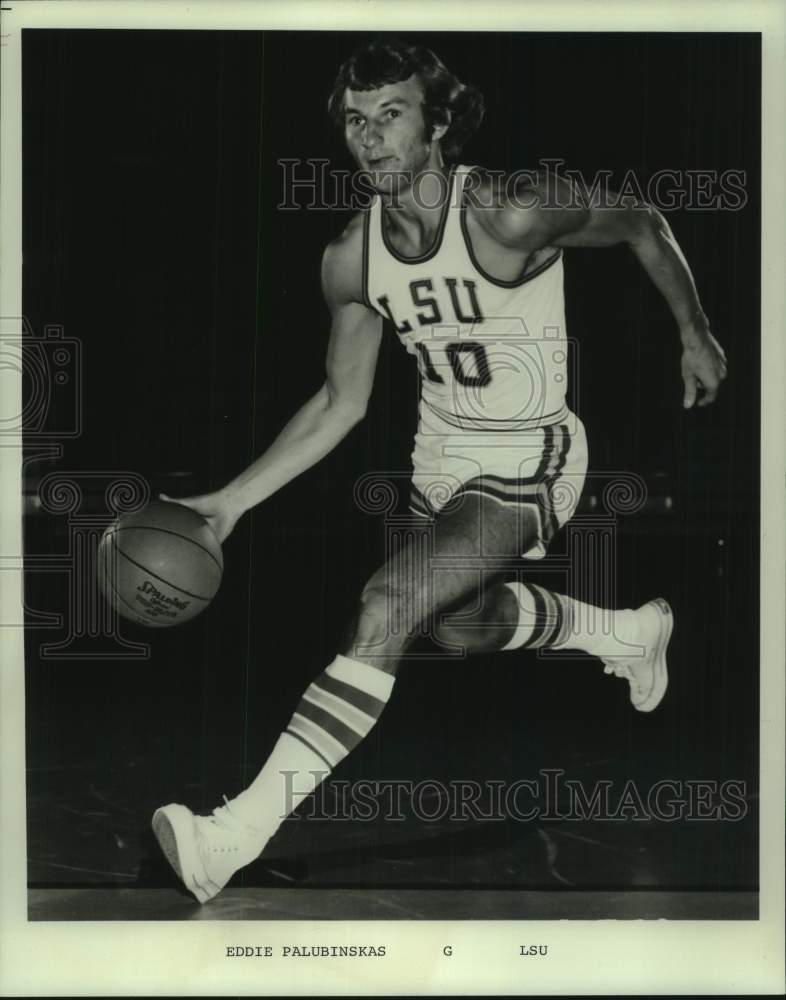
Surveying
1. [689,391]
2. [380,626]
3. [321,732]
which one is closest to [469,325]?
[689,391]

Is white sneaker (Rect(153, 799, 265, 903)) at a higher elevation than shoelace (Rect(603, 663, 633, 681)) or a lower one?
lower

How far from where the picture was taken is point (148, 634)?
4465mm

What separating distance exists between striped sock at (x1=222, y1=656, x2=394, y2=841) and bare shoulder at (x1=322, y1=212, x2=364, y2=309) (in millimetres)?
1144

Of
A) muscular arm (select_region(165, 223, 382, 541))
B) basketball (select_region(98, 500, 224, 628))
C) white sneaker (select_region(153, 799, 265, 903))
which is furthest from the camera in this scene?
muscular arm (select_region(165, 223, 382, 541))

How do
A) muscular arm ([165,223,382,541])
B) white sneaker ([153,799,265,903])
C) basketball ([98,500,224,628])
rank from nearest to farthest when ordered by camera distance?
basketball ([98,500,224,628]) → white sneaker ([153,799,265,903]) → muscular arm ([165,223,382,541])

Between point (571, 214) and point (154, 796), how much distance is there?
2187 mm

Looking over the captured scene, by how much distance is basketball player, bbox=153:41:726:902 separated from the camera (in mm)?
Answer: 4387

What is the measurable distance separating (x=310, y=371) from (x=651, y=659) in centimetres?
137

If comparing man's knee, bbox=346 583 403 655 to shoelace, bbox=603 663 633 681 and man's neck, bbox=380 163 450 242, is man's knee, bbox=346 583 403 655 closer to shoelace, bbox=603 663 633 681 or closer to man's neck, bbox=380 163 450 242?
shoelace, bbox=603 663 633 681

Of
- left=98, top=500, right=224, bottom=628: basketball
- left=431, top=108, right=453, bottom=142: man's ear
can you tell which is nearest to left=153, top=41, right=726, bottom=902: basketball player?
left=431, top=108, right=453, bottom=142: man's ear

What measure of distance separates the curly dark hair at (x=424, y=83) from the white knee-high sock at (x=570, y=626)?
1379 millimetres

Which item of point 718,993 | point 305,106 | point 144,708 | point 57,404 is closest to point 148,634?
point 144,708

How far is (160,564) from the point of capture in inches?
167

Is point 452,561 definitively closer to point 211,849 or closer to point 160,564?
point 160,564
